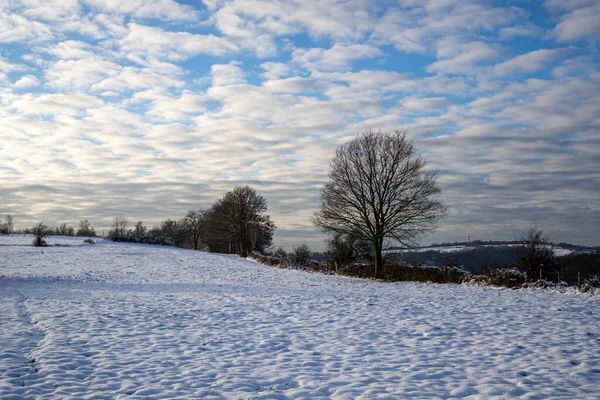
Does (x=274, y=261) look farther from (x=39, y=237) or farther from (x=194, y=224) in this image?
(x=194, y=224)

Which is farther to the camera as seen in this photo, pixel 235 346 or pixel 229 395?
pixel 235 346

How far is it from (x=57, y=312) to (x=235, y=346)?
7240 mm

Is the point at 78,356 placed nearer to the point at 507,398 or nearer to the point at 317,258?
the point at 507,398

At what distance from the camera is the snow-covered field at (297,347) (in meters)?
6.79

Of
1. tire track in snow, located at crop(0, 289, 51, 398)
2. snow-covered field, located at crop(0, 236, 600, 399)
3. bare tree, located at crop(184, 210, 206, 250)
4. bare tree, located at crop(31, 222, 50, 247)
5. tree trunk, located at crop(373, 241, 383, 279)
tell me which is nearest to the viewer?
tire track in snow, located at crop(0, 289, 51, 398)

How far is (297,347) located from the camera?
9.38 meters

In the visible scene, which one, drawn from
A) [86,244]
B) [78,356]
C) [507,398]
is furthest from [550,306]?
[86,244]

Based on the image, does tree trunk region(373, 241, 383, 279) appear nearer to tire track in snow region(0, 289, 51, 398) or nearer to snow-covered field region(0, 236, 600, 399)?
snow-covered field region(0, 236, 600, 399)

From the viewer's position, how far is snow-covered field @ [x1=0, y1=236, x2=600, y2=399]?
6.79m

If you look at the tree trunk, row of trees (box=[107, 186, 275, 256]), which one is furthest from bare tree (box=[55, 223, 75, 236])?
the tree trunk

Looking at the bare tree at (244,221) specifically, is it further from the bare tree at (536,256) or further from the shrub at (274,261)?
the bare tree at (536,256)

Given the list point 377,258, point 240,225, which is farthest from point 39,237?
point 377,258

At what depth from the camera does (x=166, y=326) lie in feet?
38.2

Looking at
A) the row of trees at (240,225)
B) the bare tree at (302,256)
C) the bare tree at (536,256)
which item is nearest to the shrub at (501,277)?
the bare tree at (536,256)
